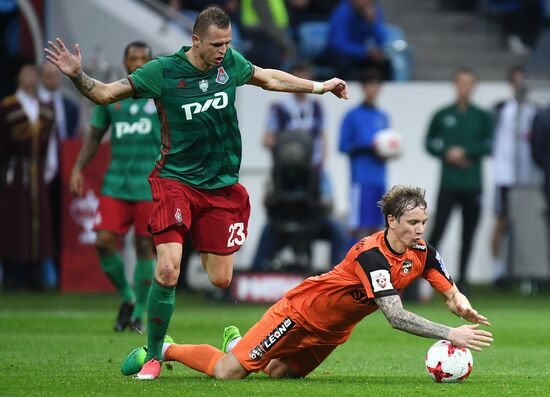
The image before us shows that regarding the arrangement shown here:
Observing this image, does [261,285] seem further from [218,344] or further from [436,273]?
[436,273]

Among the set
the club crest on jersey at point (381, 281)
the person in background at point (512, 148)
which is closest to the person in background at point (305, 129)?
the person in background at point (512, 148)

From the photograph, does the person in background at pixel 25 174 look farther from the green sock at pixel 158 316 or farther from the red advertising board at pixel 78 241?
the green sock at pixel 158 316

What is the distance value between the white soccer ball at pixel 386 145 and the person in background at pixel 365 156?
0.09 m

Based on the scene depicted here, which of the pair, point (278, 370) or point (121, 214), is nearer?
point (278, 370)

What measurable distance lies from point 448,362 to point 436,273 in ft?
1.89

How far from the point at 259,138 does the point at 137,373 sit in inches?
421

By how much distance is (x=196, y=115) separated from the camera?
Answer: 31.6ft

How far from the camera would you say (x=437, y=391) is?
8383 mm

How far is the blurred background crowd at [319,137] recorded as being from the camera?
17297 millimetres

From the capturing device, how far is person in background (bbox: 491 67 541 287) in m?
19.6

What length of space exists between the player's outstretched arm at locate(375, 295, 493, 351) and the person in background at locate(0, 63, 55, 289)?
10.2 meters

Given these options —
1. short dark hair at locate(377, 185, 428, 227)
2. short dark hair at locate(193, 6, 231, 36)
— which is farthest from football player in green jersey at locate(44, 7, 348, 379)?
short dark hair at locate(377, 185, 428, 227)

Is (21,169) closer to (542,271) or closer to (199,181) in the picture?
(542,271)

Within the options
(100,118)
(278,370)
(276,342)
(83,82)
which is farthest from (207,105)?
(100,118)
